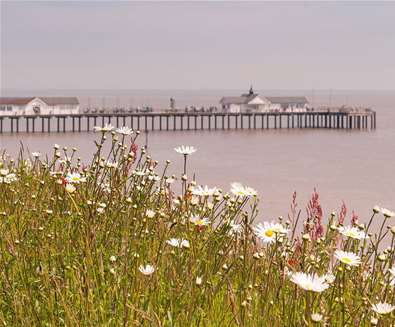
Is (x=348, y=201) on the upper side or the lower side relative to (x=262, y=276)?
lower

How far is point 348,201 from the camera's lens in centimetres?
2959

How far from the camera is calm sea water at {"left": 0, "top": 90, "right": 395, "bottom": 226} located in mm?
31688

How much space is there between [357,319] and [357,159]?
5066cm

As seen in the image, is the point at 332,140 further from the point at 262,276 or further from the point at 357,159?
the point at 262,276

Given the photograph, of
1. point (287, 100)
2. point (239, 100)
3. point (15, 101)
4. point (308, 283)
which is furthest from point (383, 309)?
point (287, 100)

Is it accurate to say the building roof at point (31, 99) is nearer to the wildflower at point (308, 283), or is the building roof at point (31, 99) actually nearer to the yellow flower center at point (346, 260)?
the yellow flower center at point (346, 260)

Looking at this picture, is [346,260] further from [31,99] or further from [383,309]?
[31,99]

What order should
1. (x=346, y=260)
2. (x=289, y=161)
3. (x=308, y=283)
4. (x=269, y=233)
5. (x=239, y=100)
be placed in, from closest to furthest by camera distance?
(x=308, y=283) → (x=346, y=260) → (x=269, y=233) → (x=289, y=161) → (x=239, y=100)

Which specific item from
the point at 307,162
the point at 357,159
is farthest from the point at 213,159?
the point at 357,159

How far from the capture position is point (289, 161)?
2019 inches

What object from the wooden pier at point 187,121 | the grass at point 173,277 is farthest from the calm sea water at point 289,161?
the grass at point 173,277

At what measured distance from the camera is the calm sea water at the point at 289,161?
104 ft

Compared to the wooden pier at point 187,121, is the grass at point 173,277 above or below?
above

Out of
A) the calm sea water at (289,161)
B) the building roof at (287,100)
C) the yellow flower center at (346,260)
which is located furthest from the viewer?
the building roof at (287,100)
